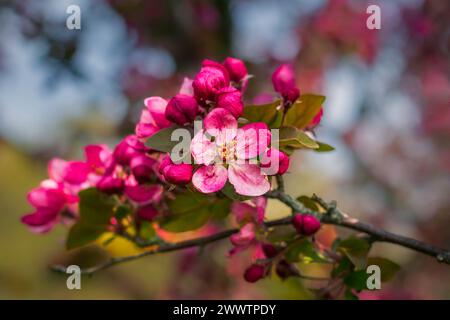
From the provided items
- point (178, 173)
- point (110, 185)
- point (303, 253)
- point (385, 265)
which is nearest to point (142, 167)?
point (110, 185)

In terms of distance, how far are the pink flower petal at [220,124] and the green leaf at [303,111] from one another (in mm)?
162

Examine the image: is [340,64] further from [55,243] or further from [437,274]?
[55,243]

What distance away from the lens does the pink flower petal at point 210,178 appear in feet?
2.43

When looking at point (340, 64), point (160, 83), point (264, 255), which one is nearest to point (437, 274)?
point (340, 64)

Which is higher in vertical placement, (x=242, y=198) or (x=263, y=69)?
(x=263, y=69)

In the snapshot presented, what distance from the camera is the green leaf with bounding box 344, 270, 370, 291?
2.90 ft

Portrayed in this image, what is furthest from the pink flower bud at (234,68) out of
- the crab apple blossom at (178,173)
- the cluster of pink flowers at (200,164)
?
the crab apple blossom at (178,173)

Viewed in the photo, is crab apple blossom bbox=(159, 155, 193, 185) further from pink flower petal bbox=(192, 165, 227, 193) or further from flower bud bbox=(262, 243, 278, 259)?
flower bud bbox=(262, 243, 278, 259)

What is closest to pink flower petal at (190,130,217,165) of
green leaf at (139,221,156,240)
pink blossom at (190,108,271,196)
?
pink blossom at (190,108,271,196)

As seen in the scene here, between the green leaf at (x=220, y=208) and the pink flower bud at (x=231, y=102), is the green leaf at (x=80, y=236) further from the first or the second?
the pink flower bud at (x=231, y=102)

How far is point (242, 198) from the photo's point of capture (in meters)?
0.78

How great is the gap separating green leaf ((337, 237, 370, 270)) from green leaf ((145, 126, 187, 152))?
32 cm
